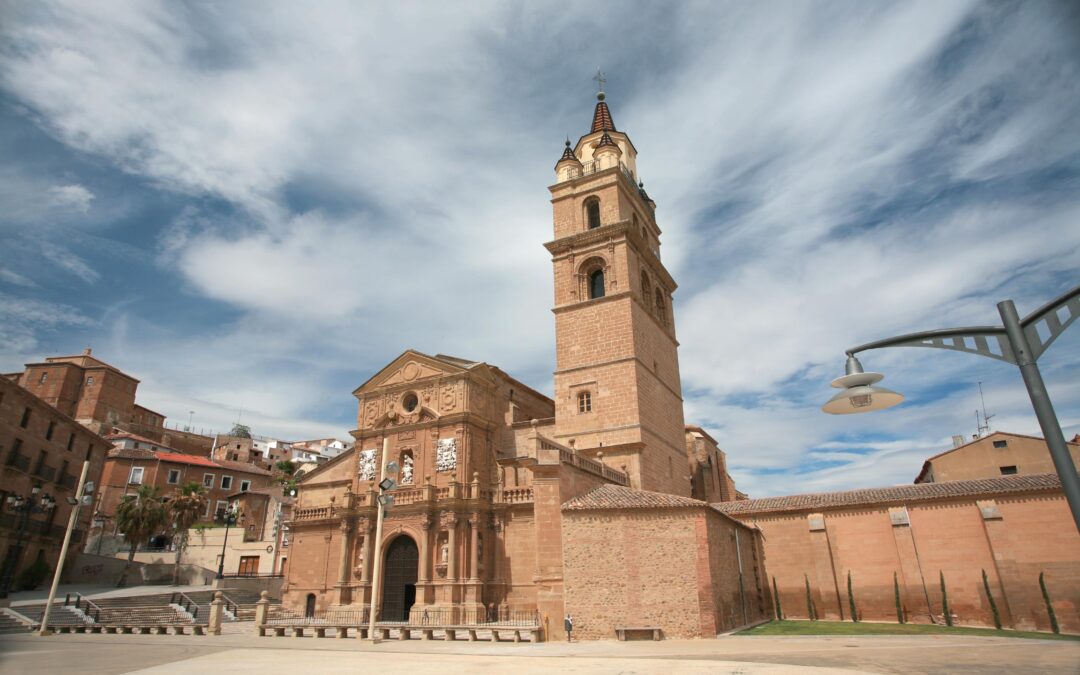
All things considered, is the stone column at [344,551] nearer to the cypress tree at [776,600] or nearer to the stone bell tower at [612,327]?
the stone bell tower at [612,327]

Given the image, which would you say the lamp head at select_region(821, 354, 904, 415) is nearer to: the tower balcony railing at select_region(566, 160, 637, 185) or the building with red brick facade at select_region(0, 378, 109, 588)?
the tower balcony railing at select_region(566, 160, 637, 185)

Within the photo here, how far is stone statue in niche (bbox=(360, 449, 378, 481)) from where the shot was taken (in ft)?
104

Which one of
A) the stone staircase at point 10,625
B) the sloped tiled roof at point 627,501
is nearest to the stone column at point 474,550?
the sloped tiled roof at point 627,501

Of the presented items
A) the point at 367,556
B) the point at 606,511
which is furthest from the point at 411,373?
the point at 606,511

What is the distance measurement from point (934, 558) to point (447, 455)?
822 inches

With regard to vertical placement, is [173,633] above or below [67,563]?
below

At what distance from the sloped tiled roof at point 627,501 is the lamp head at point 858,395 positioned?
12535 millimetres

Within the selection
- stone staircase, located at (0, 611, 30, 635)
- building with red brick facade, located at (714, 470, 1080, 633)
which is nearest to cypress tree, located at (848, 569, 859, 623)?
building with red brick facade, located at (714, 470, 1080, 633)

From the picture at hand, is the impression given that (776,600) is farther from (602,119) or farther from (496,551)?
(602,119)

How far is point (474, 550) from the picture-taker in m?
27.1

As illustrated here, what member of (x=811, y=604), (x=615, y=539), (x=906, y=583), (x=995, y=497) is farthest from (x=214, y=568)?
(x=995, y=497)

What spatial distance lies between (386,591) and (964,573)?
23.8 m

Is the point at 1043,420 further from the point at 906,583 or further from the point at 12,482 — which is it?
the point at 12,482

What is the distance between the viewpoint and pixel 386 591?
28641 mm
